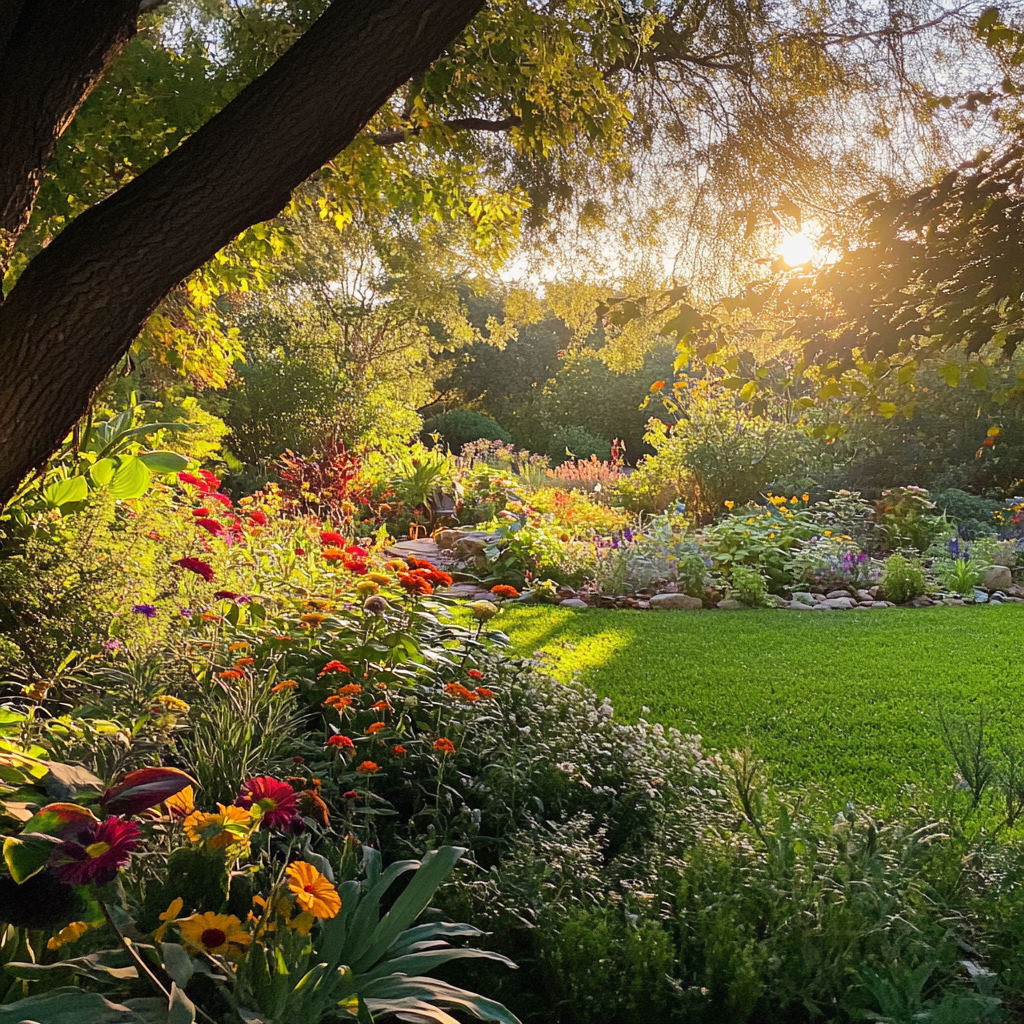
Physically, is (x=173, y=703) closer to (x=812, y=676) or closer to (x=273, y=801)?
(x=273, y=801)

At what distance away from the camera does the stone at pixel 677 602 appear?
6641 millimetres

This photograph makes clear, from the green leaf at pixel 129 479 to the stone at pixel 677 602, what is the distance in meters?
4.79

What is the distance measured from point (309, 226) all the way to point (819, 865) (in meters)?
6.31

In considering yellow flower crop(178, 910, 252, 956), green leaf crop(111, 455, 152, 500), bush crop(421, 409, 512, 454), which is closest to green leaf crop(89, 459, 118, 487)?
green leaf crop(111, 455, 152, 500)

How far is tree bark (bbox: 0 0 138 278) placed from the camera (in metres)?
1.62

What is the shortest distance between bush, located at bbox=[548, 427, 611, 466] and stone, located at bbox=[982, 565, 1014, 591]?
12.3 metres

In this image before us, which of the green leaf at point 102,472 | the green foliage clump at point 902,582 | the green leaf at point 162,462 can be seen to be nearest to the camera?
the green leaf at point 102,472

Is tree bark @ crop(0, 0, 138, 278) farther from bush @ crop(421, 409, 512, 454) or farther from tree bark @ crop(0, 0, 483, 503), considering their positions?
bush @ crop(421, 409, 512, 454)

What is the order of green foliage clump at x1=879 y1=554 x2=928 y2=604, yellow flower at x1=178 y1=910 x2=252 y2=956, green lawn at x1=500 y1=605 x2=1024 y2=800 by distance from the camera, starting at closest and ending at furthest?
yellow flower at x1=178 y1=910 x2=252 y2=956
green lawn at x1=500 y1=605 x2=1024 y2=800
green foliage clump at x1=879 y1=554 x2=928 y2=604

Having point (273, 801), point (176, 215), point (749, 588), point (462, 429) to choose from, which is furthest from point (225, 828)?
point (462, 429)

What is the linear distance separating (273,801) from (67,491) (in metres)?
1.71

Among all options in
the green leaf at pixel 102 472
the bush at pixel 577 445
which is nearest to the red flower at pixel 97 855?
the green leaf at pixel 102 472

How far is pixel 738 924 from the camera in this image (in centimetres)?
178

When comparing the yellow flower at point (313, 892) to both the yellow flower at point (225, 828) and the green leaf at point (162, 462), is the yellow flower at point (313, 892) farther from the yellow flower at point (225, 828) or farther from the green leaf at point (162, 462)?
the green leaf at point (162, 462)
